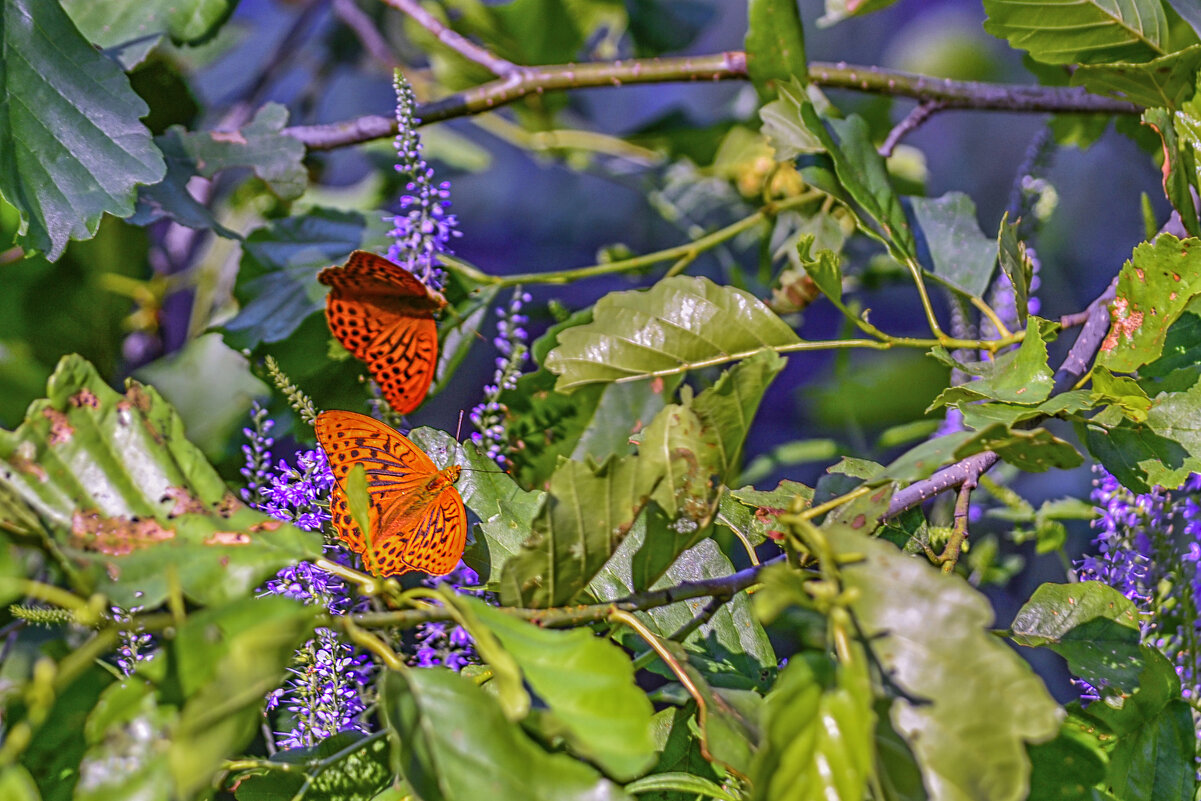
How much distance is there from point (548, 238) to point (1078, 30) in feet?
2.62

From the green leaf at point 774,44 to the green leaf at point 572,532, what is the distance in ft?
A: 1.15

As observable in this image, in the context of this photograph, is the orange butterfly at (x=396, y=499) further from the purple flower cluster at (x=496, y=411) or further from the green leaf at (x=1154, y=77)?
the green leaf at (x=1154, y=77)

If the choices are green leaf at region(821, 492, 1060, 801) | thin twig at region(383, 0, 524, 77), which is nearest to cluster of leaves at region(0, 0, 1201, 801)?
green leaf at region(821, 492, 1060, 801)

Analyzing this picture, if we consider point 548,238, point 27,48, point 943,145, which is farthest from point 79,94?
point 943,145

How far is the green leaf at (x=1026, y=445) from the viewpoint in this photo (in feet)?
0.85

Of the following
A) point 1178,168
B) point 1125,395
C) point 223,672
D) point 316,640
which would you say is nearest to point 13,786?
point 223,672

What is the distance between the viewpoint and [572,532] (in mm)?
272

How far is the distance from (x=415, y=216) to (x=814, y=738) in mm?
380

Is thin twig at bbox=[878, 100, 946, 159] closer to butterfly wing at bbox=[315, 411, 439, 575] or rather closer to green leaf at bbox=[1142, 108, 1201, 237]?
green leaf at bbox=[1142, 108, 1201, 237]

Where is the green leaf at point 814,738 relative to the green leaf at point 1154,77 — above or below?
below

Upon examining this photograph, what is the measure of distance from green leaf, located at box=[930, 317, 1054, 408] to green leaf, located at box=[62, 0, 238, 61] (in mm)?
525

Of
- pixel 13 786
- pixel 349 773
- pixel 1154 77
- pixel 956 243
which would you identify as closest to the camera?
pixel 13 786

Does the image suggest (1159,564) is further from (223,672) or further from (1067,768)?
(223,672)

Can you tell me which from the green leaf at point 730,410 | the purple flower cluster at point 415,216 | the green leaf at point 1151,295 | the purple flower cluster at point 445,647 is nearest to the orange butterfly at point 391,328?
the purple flower cluster at point 415,216
